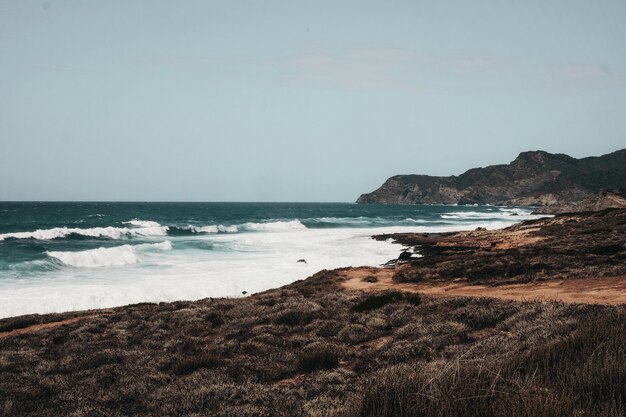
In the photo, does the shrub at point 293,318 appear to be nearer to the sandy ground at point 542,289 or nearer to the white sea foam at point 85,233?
the sandy ground at point 542,289

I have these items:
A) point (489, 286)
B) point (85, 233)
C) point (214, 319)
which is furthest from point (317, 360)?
point (85, 233)

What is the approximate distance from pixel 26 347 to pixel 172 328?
444cm

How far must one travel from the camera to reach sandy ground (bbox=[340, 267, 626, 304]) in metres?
15.3

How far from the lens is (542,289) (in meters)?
18.4

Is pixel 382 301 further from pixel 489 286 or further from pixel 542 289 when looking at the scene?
pixel 489 286

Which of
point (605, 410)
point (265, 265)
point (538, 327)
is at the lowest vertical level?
point (265, 265)

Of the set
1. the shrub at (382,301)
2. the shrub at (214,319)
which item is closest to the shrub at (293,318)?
the shrub at (382,301)

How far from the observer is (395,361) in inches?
375

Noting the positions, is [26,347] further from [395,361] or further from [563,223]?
[563,223]

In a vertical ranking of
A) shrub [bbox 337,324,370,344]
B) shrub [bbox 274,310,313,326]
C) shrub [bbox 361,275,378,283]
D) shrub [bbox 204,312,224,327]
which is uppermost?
shrub [bbox 337,324,370,344]

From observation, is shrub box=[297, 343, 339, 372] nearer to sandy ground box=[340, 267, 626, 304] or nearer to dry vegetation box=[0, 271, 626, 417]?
dry vegetation box=[0, 271, 626, 417]

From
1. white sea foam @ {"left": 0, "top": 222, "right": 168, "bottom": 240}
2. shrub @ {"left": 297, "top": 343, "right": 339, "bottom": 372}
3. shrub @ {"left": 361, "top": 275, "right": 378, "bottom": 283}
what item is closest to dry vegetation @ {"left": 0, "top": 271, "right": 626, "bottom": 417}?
shrub @ {"left": 297, "top": 343, "right": 339, "bottom": 372}

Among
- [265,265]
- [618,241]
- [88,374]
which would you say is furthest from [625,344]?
[265,265]

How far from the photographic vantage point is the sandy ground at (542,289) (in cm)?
1526
